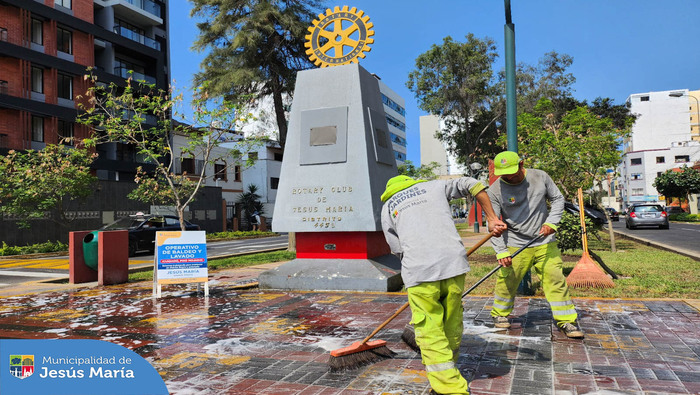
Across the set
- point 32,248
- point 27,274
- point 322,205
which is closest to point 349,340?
point 322,205

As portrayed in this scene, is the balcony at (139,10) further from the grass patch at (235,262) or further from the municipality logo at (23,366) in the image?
the municipality logo at (23,366)

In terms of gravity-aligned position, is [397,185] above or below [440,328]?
above

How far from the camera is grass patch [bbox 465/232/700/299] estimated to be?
6.70m

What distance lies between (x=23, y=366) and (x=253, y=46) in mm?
15145

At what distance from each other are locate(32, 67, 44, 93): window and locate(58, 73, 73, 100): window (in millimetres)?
992

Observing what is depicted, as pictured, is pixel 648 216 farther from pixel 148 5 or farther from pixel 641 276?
pixel 148 5

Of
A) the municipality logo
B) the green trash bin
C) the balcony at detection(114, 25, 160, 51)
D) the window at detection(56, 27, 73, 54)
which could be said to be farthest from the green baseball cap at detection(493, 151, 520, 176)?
the balcony at detection(114, 25, 160, 51)

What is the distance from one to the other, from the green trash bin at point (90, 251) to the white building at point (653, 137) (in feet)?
241

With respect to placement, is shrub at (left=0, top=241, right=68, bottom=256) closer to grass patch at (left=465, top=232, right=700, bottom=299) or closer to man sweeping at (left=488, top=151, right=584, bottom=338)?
grass patch at (left=465, top=232, right=700, bottom=299)

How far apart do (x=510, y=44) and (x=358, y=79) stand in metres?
2.51

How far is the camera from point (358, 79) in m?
8.26

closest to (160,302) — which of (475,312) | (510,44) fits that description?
(475,312)

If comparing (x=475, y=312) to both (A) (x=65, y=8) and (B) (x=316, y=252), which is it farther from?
(A) (x=65, y=8)

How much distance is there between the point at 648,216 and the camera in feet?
84.0
